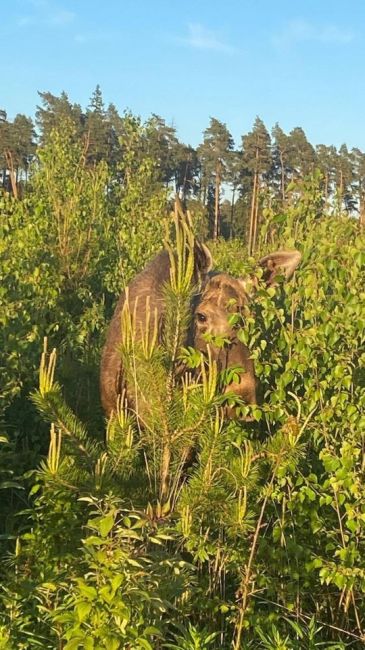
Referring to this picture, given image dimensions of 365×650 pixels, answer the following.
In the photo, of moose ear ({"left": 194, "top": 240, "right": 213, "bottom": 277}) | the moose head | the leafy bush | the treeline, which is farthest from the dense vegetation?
the treeline

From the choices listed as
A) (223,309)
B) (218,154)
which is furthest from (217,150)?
(223,309)

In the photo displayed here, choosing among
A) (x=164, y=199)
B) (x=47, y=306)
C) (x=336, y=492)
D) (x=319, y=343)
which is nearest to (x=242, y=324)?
(x=319, y=343)

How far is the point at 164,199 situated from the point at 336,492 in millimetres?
11398

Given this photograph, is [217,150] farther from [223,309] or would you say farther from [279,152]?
[223,309]

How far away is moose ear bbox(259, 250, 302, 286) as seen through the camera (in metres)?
5.54

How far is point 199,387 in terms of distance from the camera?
368 cm

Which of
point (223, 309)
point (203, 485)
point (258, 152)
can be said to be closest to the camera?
point (203, 485)

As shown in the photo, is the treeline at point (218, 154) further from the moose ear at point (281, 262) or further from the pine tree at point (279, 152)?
the moose ear at point (281, 262)

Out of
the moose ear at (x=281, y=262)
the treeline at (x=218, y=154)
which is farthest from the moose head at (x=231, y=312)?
the treeline at (x=218, y=154)

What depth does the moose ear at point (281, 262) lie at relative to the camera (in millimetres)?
5543

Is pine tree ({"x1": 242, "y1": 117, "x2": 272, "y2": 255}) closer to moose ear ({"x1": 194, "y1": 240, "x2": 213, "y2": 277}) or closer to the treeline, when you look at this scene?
the treeline

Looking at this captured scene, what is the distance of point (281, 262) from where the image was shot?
5.61m

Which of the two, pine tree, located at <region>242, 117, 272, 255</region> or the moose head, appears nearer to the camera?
the moose head

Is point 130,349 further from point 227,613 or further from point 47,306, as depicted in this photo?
point 47,306
